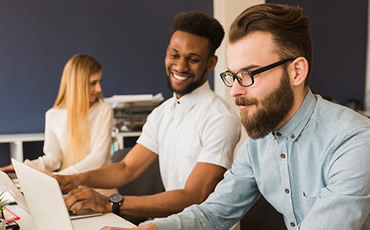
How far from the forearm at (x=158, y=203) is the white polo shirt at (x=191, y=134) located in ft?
0.60

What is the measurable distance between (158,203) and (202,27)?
84 cm

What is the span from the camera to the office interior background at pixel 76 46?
4.01 meters

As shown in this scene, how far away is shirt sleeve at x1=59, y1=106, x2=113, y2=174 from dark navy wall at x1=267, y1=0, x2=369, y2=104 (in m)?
2.70

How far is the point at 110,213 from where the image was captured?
1716 mm

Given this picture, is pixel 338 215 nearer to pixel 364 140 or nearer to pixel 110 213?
pixel 364 140

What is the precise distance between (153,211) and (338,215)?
0.85 metres

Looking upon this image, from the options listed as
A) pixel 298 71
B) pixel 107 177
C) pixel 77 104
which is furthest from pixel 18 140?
pixel 298 71

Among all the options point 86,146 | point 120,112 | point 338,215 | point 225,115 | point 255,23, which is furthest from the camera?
point 120,112

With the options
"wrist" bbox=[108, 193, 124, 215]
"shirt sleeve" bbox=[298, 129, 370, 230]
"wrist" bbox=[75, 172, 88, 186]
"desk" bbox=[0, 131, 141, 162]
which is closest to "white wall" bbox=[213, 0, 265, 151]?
"desk" bbox=[0, 131, 141, 162]

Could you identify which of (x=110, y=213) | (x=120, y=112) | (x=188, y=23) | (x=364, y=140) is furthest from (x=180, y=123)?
(x=120, y=112)

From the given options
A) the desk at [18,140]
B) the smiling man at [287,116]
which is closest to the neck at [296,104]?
the smiling man at [287,116]

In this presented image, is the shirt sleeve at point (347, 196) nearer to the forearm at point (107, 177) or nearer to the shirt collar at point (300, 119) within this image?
the shirt collar at point (300, 119)

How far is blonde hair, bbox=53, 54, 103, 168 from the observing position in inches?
112

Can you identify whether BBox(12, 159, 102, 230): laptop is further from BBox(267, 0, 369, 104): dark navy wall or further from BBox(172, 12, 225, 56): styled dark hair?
BBox(267, 0, 369, 104): dark navy wall
